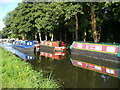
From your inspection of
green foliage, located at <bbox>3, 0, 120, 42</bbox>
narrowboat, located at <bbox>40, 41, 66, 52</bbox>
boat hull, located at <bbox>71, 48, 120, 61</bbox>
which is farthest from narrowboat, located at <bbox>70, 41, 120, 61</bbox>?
green foliage, located at <bbox>3, 0, 120, 42</bbox>

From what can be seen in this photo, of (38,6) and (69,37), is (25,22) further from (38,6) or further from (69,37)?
(69,37)

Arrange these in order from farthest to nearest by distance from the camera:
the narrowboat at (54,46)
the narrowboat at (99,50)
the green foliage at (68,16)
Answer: the narrowboat at (54,46), the green foliage at (68,16), the narrowboat at (99,50)

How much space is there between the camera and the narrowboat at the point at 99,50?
15527mm

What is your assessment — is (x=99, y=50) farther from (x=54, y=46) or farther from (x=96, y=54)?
(x=54, y=46)

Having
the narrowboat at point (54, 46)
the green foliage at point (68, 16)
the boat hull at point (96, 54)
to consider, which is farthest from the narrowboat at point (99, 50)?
the green foliage at point (68, 16)

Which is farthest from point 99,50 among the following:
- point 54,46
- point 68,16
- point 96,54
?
point 54,46

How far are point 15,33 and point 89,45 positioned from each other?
32.9 m

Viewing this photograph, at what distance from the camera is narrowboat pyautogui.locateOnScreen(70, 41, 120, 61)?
15.5m

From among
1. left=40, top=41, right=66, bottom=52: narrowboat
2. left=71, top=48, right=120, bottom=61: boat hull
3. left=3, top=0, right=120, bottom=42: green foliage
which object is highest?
left=3, top=0, right=120, bottom=42: green foliage

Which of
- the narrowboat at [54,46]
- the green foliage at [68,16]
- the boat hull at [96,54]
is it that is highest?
the green foliage at [68,16]

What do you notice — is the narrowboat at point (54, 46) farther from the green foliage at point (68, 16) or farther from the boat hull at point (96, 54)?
the boat hull at point (96, 54)

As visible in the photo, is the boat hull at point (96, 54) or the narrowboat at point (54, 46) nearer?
the boat hull at point (96, 54)

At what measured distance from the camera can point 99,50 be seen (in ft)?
57.4

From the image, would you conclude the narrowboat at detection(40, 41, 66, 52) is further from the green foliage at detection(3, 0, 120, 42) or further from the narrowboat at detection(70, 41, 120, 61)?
the narrowboat at detection(70, 41, 120, 61)
